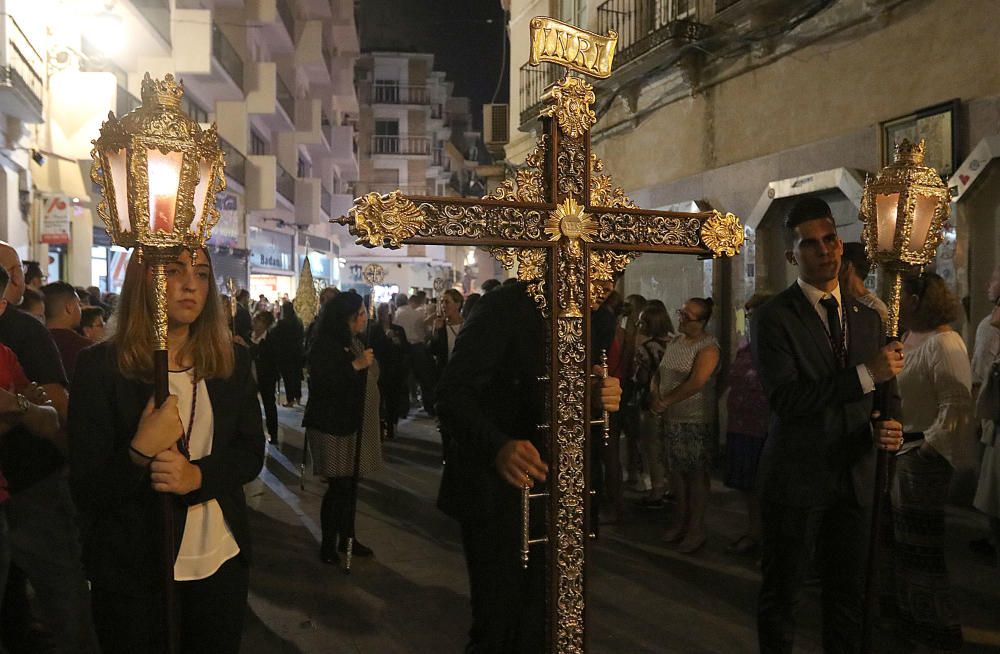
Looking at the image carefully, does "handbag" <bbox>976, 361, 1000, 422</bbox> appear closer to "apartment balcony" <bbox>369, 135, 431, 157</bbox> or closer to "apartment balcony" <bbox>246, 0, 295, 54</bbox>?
"apartment balcony" <bbox>246, 0, 295, 54</bbox>

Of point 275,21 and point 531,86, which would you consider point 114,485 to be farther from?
point 275,21

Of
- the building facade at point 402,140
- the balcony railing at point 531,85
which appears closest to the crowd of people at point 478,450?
the balcony railing at point 531,85

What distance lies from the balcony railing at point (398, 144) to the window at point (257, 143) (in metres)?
25.4

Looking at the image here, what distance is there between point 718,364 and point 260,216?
2707 centimetres

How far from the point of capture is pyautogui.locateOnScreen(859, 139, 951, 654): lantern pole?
359 centimetres

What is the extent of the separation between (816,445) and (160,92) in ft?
9.30

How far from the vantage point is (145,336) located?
272 cm

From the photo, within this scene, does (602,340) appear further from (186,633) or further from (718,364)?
(718,364)

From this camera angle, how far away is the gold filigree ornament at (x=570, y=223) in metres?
3.23

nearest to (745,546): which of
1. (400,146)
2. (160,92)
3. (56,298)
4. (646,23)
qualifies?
(56,298)

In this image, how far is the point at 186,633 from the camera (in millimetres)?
2846

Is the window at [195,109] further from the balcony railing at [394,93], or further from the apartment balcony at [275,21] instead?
the balcony railing at [394,93]

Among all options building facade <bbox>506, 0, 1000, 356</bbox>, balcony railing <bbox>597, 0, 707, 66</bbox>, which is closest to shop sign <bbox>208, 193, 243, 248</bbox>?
building facade <bbox>506, 0, 1000, 356</bbox>

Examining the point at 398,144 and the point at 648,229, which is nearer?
the point at 648,229
